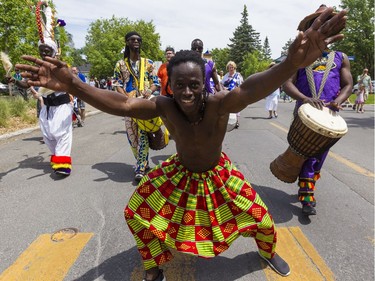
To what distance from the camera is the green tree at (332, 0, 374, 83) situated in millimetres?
41122

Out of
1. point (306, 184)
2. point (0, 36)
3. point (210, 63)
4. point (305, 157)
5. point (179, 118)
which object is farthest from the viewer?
point (0, 36)

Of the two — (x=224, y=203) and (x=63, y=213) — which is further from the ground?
(x=224, y=203)

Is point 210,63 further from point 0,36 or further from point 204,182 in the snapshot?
point 0,36

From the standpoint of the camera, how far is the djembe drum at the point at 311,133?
2.71 metres

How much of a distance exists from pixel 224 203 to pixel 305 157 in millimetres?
1247

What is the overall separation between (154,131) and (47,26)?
2.05 meters

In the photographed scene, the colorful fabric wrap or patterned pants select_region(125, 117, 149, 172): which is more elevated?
patterned pants select_region(125, 117, 149, 172)

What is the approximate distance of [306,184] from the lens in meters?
3.28

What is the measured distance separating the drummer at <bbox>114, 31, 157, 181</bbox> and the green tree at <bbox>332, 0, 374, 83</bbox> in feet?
140

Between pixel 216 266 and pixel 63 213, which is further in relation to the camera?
pixel 63 213

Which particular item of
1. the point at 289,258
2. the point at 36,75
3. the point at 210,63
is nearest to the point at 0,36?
the point at 210,63

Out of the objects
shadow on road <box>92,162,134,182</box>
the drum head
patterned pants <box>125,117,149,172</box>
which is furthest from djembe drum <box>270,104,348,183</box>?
→ shadow on road <box>92,162,134,182</box>

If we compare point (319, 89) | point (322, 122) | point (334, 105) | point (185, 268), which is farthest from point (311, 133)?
point (185, 268)

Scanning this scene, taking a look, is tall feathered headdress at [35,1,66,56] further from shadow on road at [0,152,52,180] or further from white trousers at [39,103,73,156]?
shadow on road at [0,152,52,180]
